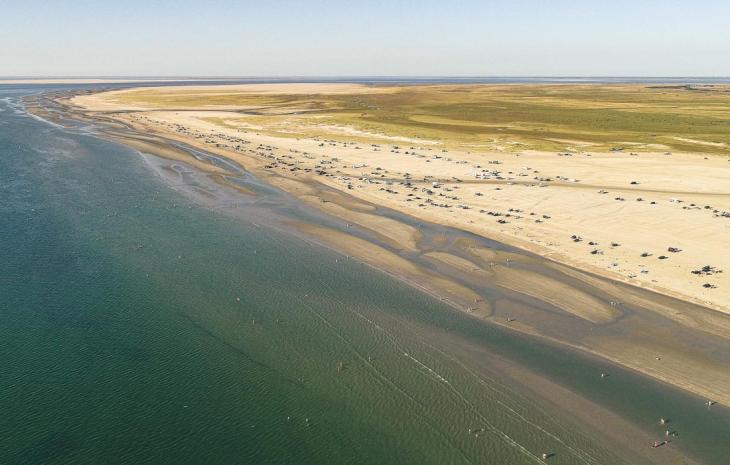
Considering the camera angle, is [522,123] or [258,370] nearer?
[258,370]

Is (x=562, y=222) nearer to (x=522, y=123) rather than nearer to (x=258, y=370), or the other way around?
(x=258, y=370)

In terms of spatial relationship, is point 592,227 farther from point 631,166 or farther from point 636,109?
point 636,109

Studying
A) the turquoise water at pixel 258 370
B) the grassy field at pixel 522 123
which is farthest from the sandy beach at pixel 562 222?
the turquoise water at pixel 258 370

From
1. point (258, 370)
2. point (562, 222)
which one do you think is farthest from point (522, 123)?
point (258, 370)

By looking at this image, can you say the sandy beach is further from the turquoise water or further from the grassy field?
the turquoise water

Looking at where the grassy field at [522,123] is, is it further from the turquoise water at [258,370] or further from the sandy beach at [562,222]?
the turquoise water at [258,370]

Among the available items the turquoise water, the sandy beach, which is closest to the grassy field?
the sandy beach

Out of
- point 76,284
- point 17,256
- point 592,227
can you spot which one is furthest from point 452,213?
point 17,256
